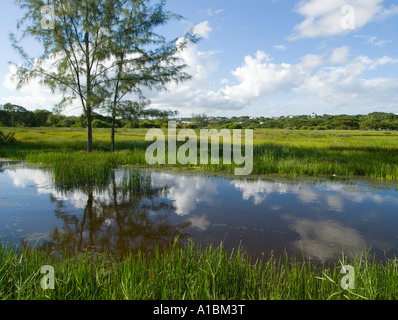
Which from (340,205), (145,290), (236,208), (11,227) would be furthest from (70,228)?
(340,205)

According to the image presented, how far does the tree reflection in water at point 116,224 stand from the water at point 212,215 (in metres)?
0.02

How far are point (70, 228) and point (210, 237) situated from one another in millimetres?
2879

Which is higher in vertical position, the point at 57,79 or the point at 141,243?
the point at 57,79

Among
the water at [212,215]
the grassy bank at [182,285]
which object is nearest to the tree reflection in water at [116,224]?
the water at [212,215]

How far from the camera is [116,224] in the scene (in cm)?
560

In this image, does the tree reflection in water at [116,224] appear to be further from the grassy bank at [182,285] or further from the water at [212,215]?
the grassy bank at [182,285]

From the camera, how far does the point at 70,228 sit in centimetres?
531

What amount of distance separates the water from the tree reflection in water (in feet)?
0.06

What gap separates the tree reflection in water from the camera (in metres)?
4.60

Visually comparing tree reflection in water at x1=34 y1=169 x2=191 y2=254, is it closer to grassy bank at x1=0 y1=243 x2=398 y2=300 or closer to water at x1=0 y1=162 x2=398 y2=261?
water at x1=0 y1=162 x2=398 y2=261

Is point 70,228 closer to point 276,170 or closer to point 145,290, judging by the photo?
point 145,290

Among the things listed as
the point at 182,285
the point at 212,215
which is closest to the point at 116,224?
the point at 212,215
